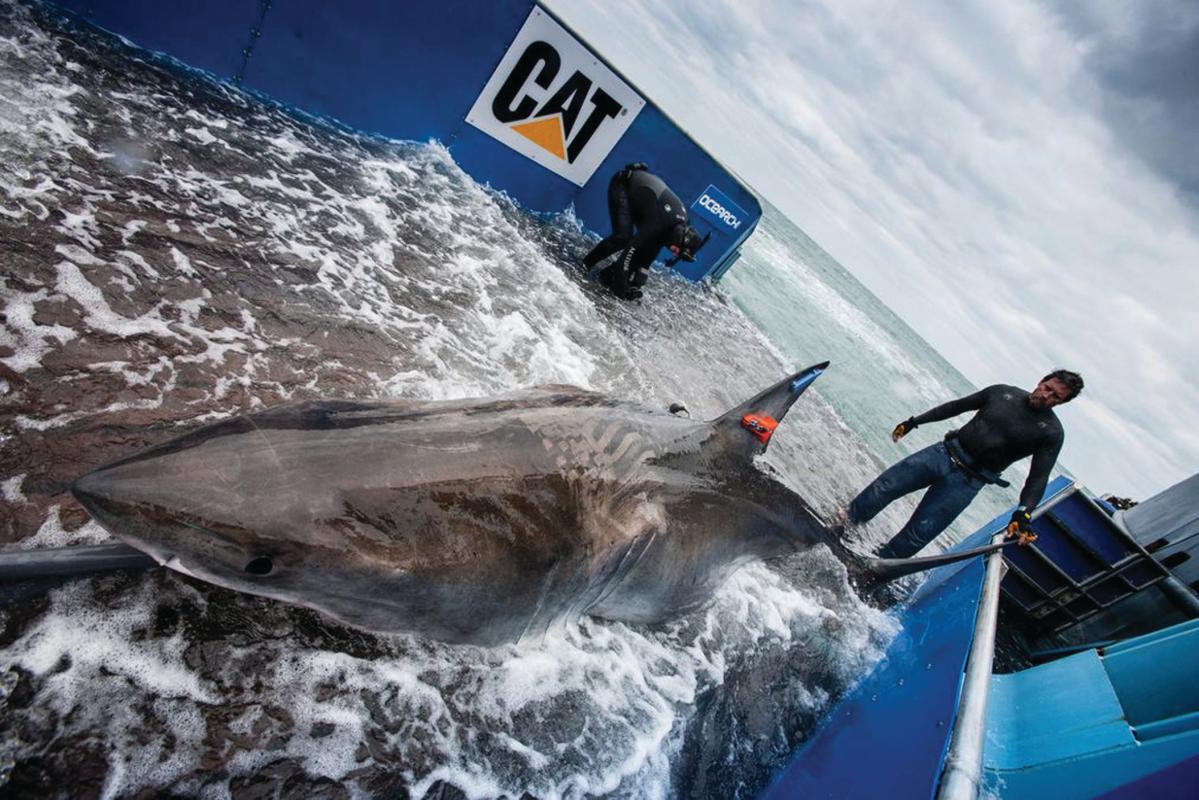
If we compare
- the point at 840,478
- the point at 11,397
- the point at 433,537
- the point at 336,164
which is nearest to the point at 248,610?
the point at 433,537

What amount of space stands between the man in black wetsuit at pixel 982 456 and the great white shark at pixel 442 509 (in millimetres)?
3374

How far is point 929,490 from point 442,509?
18.3 feet

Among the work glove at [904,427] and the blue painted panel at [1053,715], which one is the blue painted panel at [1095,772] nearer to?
the blue painted panel at [1053,715]

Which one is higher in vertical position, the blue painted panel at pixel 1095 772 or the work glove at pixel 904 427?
the work glove at pixel 904 427

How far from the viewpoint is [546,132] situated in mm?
8742

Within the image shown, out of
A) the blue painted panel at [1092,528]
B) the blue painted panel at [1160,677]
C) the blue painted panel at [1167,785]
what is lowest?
the blue painted panel at [1167,785]

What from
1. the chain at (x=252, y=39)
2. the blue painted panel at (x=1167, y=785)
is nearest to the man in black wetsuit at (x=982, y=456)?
the blue painted panel at (x=1167, y=785)

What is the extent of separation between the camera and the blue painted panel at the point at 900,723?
9.77 feet

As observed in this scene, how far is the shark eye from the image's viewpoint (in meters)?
1.84

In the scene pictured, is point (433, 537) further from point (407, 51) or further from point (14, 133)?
point (407, 51)

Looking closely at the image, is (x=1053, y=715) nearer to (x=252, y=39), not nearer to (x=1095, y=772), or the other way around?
(x=1095, y=772)

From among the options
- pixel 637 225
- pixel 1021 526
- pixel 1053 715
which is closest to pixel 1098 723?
pixel 1053 715

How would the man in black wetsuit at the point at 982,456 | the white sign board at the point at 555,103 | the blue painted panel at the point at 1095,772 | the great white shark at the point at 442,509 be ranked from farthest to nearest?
1. the white sign board at the point at 555,103
2. the man in black wetsuit at the point at 982,456
3. the blue painted panel at the point at 1095,772
4. the great white shark at the point at 442,509

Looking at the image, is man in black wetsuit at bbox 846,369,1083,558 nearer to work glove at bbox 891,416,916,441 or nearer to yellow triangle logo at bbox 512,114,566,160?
work glove at bbox 891,416,916,441
